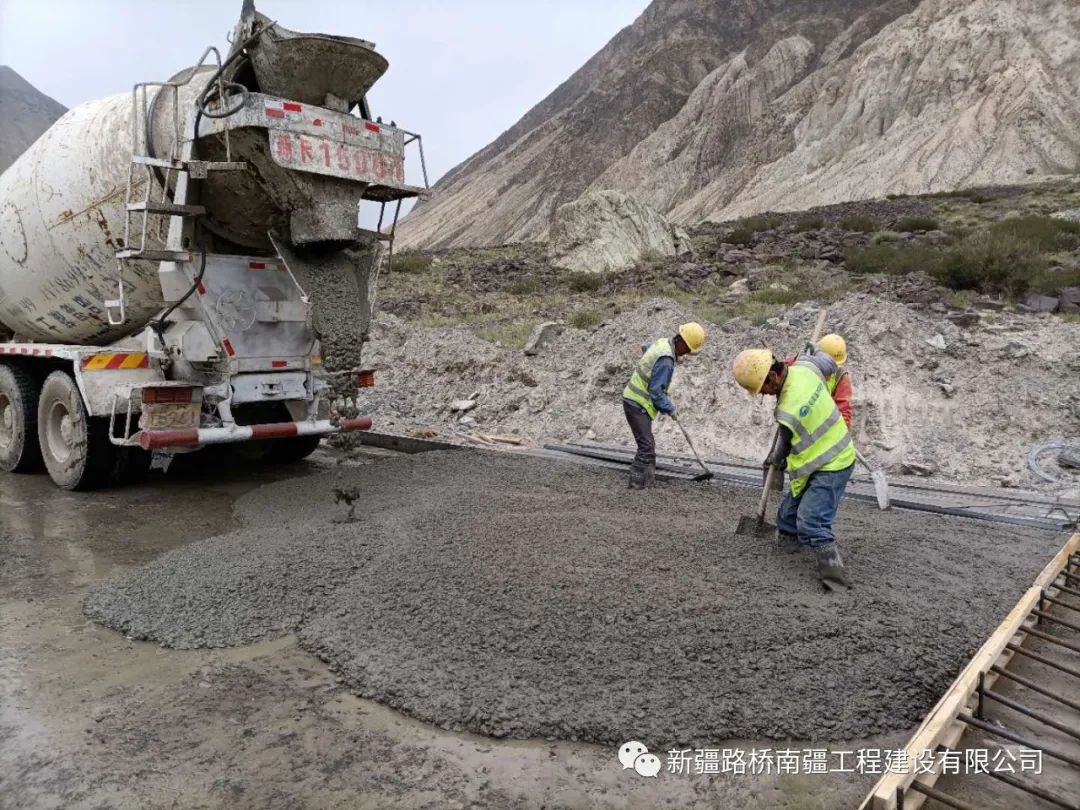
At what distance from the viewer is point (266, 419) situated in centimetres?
690

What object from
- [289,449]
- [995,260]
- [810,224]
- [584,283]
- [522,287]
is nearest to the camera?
[289,449]

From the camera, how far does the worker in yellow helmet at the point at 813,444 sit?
13.5ft

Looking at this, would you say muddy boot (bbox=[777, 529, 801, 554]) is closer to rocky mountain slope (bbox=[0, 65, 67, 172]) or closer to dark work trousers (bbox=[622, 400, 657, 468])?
dark work trousers (bbox=[622, 400, 657, 468])

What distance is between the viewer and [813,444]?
4184 mm

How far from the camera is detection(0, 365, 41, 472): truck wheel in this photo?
6.96 m

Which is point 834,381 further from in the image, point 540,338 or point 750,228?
point 750,228

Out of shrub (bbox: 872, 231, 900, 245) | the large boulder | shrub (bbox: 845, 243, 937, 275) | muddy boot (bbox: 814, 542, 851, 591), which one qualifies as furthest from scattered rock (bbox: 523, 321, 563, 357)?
Answer: the large boulder

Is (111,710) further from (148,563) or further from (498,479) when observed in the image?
(498,479)

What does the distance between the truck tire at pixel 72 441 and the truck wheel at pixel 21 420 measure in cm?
22

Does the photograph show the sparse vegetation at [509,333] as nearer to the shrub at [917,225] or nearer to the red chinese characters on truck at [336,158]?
the red chinese characters on truck at [336,158]

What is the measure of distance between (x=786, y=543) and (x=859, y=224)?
15655mm

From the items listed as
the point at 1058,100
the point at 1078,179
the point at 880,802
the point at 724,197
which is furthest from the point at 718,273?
the point at 724,197

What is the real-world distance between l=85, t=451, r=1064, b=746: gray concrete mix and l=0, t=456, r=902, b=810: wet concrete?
118 millimetres

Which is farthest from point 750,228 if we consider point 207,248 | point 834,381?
point 207,248
